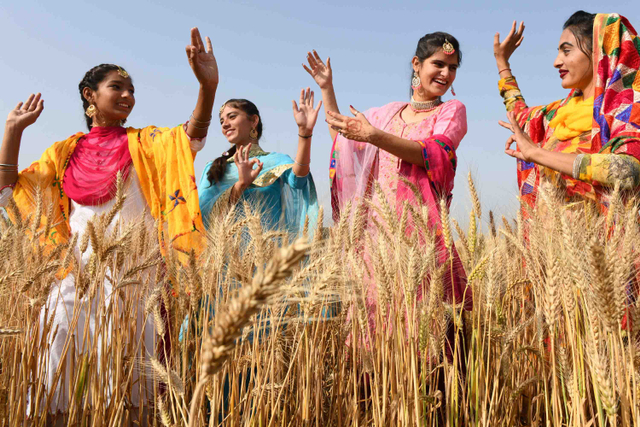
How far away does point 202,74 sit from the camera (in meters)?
2.25

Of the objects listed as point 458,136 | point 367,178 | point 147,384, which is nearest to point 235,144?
point 367,178

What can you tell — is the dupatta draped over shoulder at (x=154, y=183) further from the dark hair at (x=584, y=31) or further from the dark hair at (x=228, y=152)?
the dark hair at (x=584, y=31)

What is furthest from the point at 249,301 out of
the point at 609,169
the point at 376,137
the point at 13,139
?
the point at 13,139

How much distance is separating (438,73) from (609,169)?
94 cm

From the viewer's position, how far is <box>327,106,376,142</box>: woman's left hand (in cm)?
201

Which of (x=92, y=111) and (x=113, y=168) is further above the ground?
(x=92, y=111)

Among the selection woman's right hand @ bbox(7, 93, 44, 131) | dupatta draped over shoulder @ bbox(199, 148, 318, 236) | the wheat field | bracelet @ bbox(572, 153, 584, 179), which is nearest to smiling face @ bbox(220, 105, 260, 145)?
dupatta draped over shoulder @ bbox(199, 148, 318, 236)

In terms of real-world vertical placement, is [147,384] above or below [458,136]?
below

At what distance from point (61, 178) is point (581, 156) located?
2.45 meters

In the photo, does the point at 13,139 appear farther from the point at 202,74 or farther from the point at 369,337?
the point at 369,337

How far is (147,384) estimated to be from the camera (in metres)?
1.54

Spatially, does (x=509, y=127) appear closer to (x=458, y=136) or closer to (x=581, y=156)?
→ (x=458, y=136)

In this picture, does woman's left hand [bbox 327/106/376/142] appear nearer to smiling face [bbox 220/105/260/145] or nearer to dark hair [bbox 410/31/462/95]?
dark hair [bbox 410/31/462/95]

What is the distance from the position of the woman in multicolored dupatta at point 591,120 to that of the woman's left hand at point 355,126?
2.10 feet
